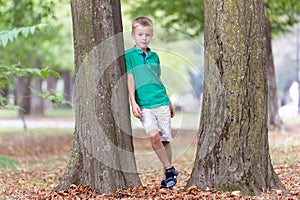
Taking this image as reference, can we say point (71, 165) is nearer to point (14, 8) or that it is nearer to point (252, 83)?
point (252, 83)

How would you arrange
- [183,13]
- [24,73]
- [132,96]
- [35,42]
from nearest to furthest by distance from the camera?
[132,96]
[24,73]
[183,13]
[35,42]

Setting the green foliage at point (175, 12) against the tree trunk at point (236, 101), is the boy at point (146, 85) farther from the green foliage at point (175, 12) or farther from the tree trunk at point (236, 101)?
the green foliage at point (175, 12)

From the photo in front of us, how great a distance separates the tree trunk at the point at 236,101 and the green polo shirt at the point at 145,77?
2.05 ft

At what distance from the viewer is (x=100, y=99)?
571 cm

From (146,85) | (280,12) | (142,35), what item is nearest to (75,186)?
(146,85)

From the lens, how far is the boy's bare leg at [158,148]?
5.82 metres

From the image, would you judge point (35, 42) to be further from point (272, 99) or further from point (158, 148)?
point (158, 148)

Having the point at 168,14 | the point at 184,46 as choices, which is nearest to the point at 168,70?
the point at 168,14

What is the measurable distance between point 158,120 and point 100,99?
0.72m

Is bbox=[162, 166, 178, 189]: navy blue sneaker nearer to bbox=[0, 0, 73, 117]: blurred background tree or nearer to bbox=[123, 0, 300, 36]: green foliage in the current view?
bbox=[0, 0, 73, 117]: blurred background tree

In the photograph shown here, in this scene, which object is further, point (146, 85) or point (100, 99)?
point (146, 85)

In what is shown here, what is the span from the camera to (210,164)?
18.3 ft

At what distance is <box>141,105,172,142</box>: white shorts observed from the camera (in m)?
5.81

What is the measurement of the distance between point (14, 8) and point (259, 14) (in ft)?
36.6
